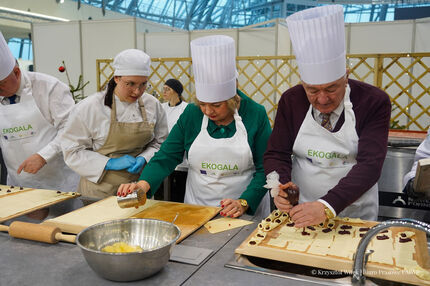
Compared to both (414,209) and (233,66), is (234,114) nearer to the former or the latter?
(233,66)

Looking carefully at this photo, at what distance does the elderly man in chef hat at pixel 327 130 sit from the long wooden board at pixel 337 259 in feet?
0.57

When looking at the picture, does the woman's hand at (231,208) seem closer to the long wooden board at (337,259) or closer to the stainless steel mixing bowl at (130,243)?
the long wooden board at (337,259)

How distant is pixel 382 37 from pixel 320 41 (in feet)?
16.0

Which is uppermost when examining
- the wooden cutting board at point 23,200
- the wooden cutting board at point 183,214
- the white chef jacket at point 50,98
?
the white chef jacket at point 50,98

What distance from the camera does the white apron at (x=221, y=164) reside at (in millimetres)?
1778

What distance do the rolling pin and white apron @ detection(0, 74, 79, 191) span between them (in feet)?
3.22

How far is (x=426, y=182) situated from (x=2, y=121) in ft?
7.03

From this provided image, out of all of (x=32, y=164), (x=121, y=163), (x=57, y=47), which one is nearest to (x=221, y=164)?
(x=121, y=163)

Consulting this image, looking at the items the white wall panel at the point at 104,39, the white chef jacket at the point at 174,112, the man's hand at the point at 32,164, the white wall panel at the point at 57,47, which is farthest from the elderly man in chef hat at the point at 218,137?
the white wall panel at the point at 57,47

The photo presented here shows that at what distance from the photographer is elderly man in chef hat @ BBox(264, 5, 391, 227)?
140 centimetres

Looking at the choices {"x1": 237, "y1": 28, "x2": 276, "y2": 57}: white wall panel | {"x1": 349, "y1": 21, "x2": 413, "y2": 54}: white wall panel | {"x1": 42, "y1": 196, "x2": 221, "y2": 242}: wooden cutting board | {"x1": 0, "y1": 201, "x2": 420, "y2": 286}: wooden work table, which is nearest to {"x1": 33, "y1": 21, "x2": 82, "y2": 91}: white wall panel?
{"x1": 237, "y1": 28, "x2": 276, "y2": 57}: white wall panel

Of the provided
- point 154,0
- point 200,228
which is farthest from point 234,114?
point 154,0

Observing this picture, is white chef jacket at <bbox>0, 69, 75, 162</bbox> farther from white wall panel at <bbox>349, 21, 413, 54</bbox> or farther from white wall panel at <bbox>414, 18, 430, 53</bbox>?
white wall panel at <bbox>414, 18, 430, 53</bbox>

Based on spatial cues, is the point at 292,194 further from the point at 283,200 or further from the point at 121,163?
the point at 121,163
